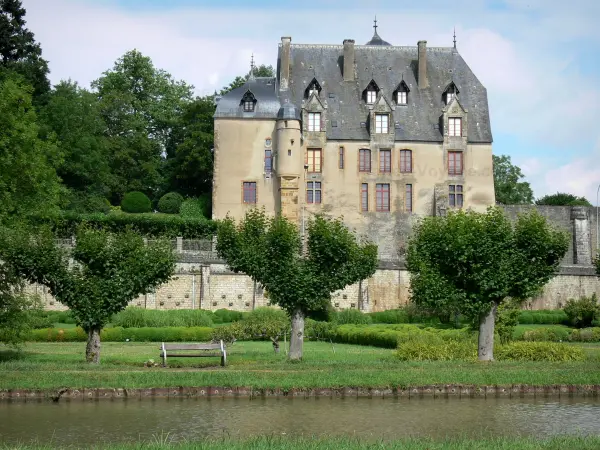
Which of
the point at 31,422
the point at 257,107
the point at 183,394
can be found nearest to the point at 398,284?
the point at 257,107

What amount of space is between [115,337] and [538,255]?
18118 mm

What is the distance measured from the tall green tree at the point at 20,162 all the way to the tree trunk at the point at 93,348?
15061 millimetres

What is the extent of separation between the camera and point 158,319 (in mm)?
45156

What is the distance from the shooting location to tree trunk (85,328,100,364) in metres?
29.1

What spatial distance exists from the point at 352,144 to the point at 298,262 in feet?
110

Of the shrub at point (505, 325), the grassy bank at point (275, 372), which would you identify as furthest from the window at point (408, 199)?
the grassy bank at point (275, 372)

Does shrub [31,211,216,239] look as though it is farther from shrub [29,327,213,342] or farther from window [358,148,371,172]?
shrub [29,327,213,342]

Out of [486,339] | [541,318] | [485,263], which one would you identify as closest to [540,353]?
[486,339]

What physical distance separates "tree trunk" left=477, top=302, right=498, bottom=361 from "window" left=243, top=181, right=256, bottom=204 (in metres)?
33.7

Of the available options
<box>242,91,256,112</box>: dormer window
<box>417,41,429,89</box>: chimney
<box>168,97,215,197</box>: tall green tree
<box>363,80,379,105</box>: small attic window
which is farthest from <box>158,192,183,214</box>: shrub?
<box>417,41,429,89</box>: chimney

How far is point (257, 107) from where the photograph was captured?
63.1 m

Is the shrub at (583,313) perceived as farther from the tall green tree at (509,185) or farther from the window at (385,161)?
the tall green tree at (509,185)

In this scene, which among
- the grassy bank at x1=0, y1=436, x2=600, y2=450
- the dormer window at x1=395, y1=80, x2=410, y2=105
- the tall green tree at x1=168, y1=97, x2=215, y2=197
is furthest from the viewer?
the tall green tree at x1=168, y1=97, x2=215, y2=197

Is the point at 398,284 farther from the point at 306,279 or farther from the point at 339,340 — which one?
the point at 306,279
